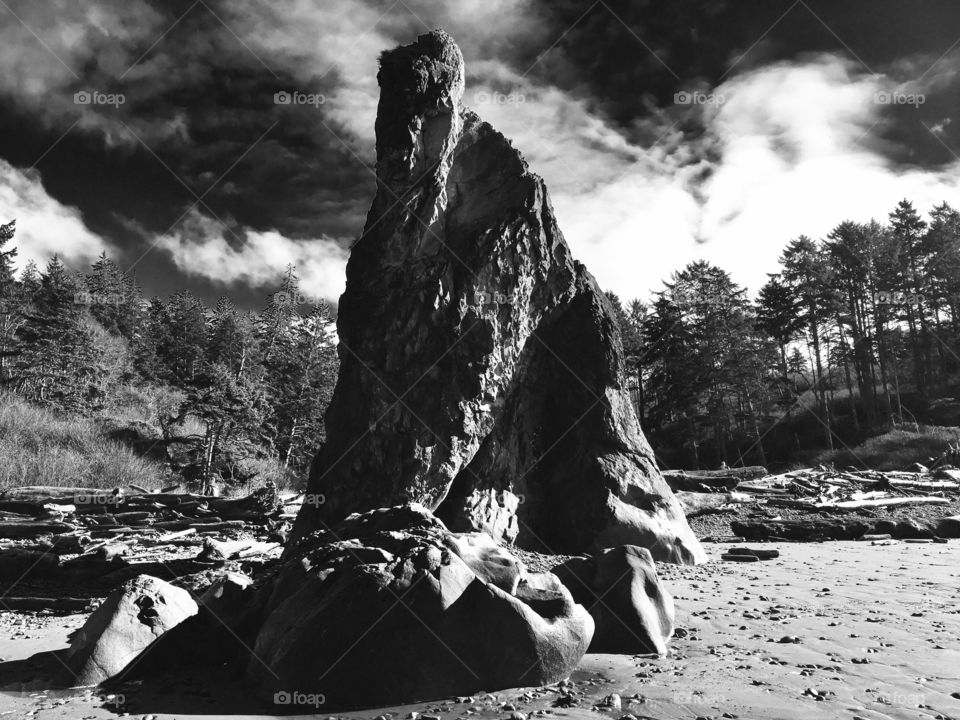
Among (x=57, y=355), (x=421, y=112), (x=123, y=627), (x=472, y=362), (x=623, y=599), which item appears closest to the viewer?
(x=123, y=627)

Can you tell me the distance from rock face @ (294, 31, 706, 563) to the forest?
19.9 metres

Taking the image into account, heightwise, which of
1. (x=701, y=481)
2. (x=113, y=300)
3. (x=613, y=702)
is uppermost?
(x=113, y=300)

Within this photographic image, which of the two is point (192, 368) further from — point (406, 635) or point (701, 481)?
point (406, 635)

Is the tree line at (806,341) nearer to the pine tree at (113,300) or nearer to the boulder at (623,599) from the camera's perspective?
the boulder at (623,599)

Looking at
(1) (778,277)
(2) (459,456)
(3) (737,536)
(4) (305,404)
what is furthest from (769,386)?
(2) (459,456)

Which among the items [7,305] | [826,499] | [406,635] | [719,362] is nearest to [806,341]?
[719,362]

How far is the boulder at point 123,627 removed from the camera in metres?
4.53

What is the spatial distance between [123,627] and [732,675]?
5042 mm

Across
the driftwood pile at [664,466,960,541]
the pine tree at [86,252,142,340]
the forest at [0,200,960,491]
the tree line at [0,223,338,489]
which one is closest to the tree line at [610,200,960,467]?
the forest at [0,200,960,491]

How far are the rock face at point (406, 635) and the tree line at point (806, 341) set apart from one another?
105ft

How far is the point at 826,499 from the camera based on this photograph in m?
17.0

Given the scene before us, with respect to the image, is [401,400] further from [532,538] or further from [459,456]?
[532,538]

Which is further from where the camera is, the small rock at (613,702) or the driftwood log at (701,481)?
the driftwood log at (701,481)

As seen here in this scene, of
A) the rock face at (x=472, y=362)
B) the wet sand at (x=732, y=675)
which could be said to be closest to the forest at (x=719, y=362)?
the rock face at (x=472, y=362)
